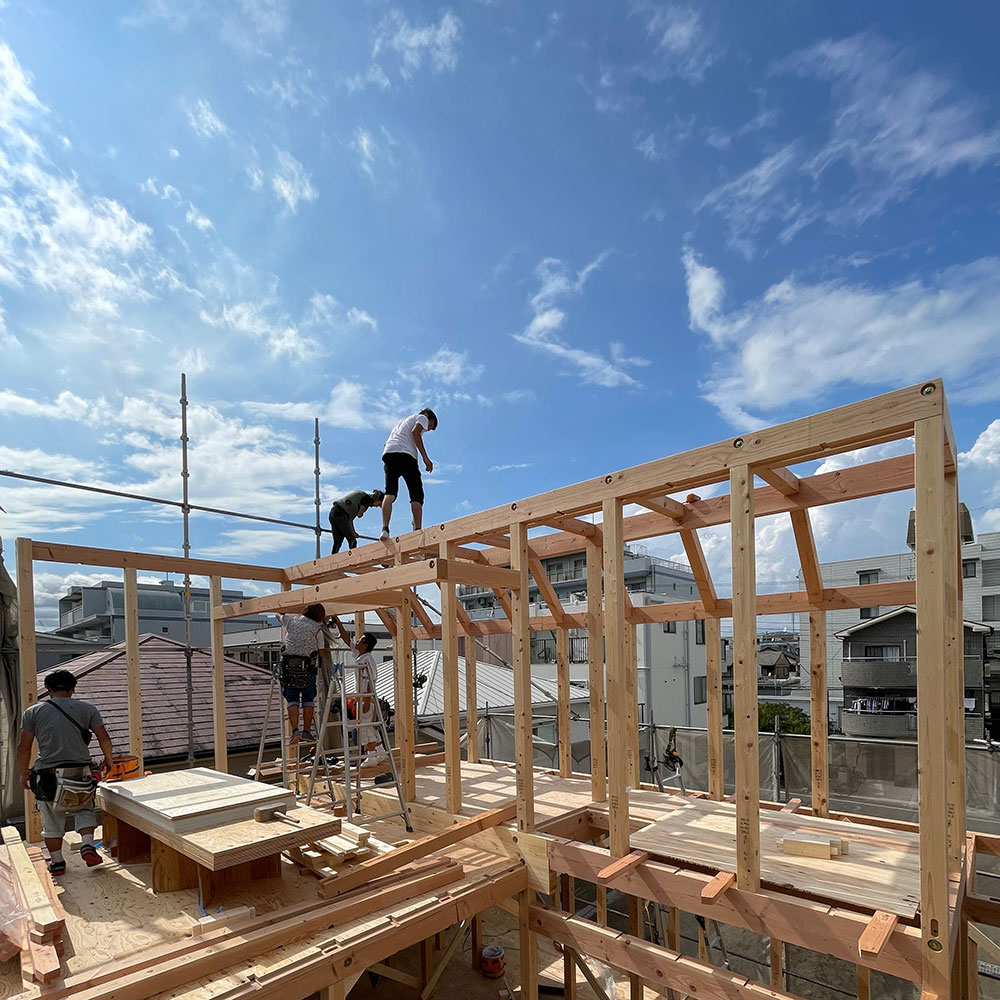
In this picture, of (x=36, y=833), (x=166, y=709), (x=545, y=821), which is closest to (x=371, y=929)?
(x=545, y=821)

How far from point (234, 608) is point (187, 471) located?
311cm

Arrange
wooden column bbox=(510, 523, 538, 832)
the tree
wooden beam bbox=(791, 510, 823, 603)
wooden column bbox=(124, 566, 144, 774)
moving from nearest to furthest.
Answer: wooden column bbox=(510, 523, 538, 832)
wooden beam bbox=(791, 510, 823, 603)
wooden column bbox=(124, 566, 144, 774)
the tree

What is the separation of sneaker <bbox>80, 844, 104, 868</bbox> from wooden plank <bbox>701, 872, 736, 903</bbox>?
14.8 feet

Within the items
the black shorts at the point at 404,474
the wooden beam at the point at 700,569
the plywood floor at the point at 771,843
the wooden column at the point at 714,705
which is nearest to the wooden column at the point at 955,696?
the plywood floor at the point at 771,843

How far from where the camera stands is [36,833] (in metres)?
5.55

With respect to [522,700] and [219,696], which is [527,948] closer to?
[522,700]

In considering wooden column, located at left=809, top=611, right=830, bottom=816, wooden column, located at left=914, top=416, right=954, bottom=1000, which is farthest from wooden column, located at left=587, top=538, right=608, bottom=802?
wooden column, located at left=914, top=416, right=954, bottom=1000

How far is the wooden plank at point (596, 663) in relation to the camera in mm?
5473

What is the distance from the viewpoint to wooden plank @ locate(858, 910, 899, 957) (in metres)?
3.15

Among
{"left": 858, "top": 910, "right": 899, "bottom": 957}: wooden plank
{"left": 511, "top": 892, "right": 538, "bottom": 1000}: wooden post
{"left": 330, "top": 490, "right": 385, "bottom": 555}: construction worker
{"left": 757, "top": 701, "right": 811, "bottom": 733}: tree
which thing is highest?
{"left": 330, "top": 490, "right": 385, "bottom": 555}: construction worker

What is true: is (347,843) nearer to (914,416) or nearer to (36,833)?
(36,833)

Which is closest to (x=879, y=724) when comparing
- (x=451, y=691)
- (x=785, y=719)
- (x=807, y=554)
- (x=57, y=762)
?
(x=785, y=719)

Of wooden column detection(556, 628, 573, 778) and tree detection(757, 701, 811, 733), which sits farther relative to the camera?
tree detection(757, 701, 811, 733)

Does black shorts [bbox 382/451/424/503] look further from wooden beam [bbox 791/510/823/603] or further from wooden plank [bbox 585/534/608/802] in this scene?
wooden beam [bbox 791/510/823/603]
